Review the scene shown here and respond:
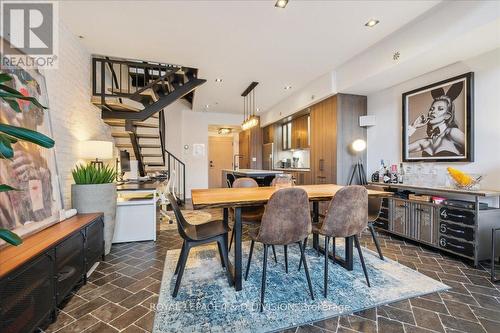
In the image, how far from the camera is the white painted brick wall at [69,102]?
100 inches

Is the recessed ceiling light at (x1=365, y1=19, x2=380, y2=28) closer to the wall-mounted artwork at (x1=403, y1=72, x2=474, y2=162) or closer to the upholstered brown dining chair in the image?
the wall-mounted artwork at (x1=403, y1=72, x2=474, y2=162)

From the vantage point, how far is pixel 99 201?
2654 mm

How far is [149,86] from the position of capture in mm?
3758

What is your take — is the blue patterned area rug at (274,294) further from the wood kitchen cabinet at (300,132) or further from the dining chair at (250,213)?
the wood kitchen cabinet at (300,132)

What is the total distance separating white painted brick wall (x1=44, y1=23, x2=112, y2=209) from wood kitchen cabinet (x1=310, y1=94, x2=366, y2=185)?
420cm

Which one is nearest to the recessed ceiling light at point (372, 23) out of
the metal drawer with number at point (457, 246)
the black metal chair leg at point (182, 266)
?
the metal drawer with number at point (457, 246)

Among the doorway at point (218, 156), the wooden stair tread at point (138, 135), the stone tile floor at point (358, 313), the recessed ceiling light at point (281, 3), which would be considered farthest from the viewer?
the doorway at point (218, 156)

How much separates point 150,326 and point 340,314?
4.75ft

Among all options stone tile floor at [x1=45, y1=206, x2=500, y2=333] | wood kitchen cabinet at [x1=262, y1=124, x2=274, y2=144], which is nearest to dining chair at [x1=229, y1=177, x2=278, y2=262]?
stone tile floor at [x1=45, y1=206, x2=500, y2=333]

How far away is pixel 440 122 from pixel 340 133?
4.81 feet

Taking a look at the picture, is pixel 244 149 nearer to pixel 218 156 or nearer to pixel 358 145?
pixel 218 156

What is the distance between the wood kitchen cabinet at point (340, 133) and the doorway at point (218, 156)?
569 cm

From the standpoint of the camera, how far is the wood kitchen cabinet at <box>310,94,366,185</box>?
4.26 metres

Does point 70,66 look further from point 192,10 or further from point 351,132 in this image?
point 351,132
